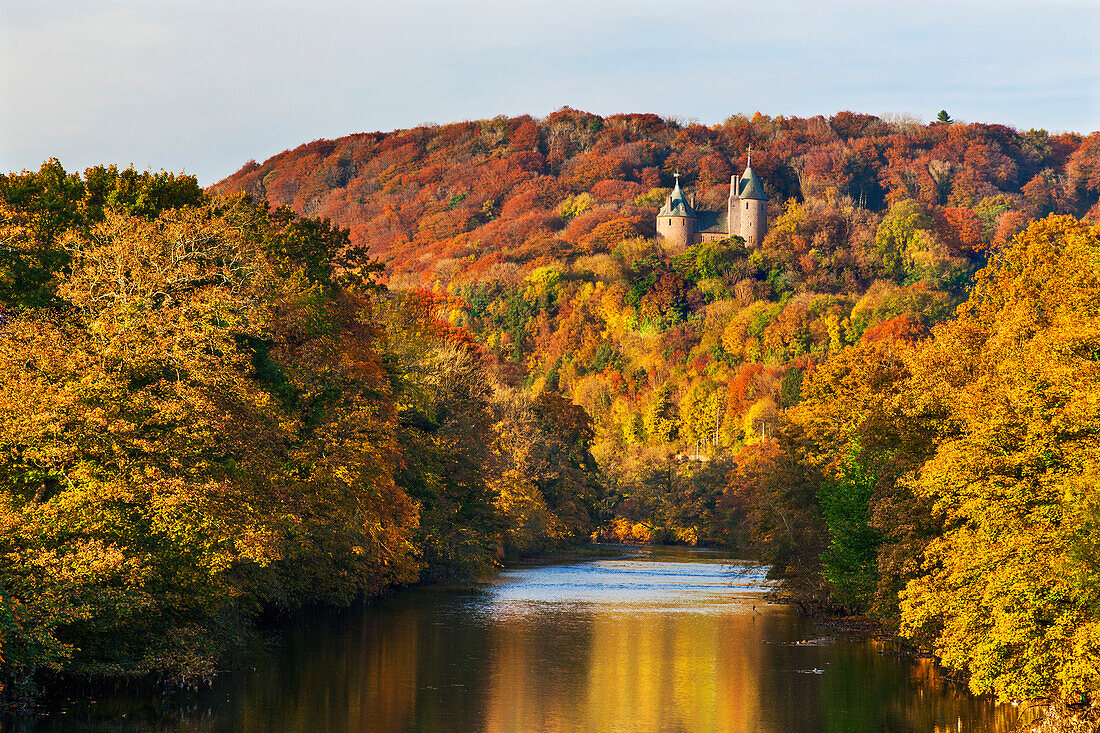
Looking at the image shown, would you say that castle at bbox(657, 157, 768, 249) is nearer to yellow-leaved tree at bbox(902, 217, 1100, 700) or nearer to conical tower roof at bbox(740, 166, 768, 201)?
conical tower roof at bbox(740, 166, 768, 201)

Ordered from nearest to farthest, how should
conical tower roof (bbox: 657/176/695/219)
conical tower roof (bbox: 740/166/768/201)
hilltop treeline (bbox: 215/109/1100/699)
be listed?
hilltop treeline (bbox: 215/109/1100/699), conical tower roof (bbox: 740/166/768/201), conical tower roof (bbox: 657/176/695/219)

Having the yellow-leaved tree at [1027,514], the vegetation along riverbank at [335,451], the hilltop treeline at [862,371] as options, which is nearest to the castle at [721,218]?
the hilltop treeline at [862,371]

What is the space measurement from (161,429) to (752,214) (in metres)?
156

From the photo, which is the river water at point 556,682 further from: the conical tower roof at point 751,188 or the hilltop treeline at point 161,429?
the conical tower roof at point 751,188

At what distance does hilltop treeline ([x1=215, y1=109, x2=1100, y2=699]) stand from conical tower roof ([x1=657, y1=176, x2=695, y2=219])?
3.97 metres

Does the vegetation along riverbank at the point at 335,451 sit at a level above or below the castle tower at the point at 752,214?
below

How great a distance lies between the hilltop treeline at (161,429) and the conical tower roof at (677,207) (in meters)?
144

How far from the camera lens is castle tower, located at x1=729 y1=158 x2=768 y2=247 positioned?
175 meters

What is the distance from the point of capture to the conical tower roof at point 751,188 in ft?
583

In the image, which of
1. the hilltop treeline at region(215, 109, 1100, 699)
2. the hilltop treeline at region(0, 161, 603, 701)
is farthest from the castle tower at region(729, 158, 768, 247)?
the hilltop treeline at region(0, 161, 603, 701)

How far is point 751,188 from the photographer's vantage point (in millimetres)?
178000

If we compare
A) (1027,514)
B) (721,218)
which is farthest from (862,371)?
(721,218)

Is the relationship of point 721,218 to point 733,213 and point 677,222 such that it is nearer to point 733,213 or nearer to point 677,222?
point 733,213

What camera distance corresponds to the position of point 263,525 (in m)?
27.2
